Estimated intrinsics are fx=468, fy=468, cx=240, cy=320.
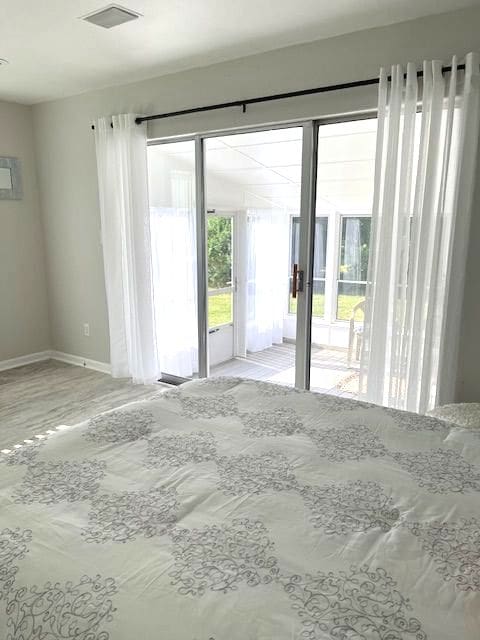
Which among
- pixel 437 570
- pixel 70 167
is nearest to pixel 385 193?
pixel 437 570

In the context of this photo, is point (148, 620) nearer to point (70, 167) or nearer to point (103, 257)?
point (103, 257)

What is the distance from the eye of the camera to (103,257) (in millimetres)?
4414

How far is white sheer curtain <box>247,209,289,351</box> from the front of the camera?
5.35m

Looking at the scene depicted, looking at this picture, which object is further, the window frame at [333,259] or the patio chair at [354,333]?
the patio chair at [354,333]

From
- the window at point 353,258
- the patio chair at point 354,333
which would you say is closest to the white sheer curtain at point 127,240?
the window at point 353,258

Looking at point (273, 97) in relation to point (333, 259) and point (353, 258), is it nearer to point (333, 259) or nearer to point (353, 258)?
point (353, 258)

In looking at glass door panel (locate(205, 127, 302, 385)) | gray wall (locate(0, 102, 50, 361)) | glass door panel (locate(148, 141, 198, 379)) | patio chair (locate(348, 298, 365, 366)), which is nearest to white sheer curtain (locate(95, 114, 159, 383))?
glass door panel (locate(148, 141, 198, 379))

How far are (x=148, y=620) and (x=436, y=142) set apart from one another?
8.67ft

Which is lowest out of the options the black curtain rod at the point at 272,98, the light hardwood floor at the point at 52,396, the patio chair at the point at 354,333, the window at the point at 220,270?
the light hardwood floor at the point at 52,396

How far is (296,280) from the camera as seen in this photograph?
3.38m

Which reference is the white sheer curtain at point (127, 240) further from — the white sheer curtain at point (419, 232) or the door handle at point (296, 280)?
the white sheer curtain at point (419, 232)

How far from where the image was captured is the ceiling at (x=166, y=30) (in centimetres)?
250

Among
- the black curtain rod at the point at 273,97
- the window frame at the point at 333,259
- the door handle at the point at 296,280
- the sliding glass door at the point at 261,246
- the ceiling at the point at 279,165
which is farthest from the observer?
the window frame at the point at 333,259

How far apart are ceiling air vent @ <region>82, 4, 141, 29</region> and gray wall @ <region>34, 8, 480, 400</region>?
91 centimetres
